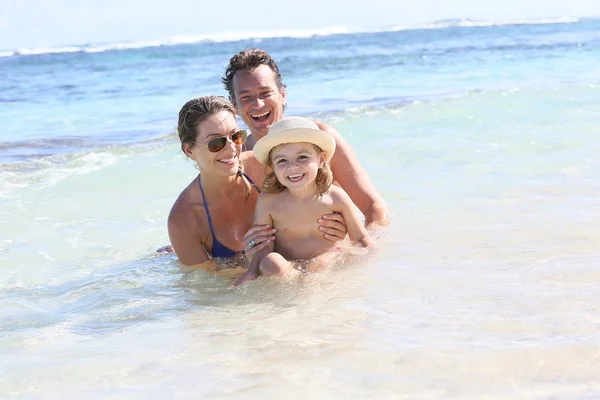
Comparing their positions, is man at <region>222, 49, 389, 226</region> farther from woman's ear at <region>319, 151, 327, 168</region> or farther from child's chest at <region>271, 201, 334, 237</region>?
child's chest at <region>271, 201, 334, 237</region>

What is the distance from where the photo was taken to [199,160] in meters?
4.51

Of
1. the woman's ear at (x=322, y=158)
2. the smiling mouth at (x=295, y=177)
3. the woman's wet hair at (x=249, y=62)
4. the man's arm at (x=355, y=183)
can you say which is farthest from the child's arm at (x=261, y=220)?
the woman's wet hair at (x=249, y=62)

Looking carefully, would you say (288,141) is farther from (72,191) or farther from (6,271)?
(72,191)

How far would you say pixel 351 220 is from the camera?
177 inches

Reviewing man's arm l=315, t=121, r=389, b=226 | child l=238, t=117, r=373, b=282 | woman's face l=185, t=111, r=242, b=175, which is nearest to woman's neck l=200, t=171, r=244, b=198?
woman's face l=185, t=111, r=242, b=175

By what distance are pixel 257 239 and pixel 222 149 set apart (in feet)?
1.81

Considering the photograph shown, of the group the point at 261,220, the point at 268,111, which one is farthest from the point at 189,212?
the point at 268,111

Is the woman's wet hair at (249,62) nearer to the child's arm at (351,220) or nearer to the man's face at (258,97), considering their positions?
the man's face at (258,97)

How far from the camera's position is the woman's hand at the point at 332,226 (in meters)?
4.47

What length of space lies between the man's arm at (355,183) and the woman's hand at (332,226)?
732 mm

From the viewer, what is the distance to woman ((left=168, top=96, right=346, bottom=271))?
4.43 metres

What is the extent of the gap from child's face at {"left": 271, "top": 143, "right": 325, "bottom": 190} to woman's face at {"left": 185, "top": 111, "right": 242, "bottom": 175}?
0.26 metres

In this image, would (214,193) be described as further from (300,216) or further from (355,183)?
(355,183)

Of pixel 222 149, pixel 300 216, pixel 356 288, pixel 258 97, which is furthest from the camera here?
pixel 258 97
